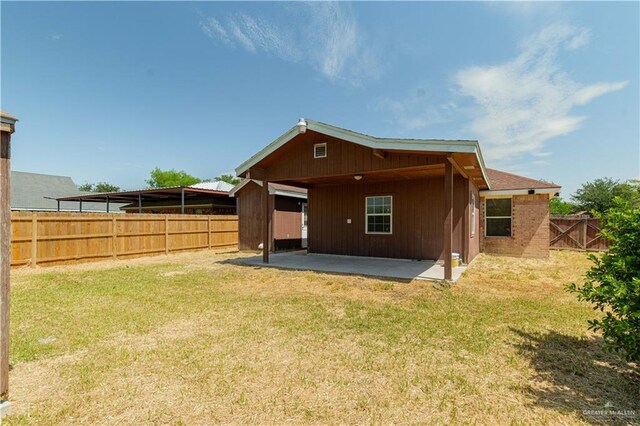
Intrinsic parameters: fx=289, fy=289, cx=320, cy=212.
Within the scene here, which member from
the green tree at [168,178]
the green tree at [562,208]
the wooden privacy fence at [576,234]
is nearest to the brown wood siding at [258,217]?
the wooden privacy fence at [576,234]

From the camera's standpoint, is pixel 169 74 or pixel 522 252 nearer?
pixel 522 252

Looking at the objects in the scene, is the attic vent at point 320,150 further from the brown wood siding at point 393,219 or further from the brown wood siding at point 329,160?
the brown wood siding at point 393,219

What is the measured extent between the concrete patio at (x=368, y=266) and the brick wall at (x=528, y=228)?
459cm

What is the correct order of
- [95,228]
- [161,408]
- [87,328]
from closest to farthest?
[161,408]
[87,328]
[95,228]

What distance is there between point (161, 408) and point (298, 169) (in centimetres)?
709

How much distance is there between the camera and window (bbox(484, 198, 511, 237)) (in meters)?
11.8

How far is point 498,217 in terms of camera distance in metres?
12.0

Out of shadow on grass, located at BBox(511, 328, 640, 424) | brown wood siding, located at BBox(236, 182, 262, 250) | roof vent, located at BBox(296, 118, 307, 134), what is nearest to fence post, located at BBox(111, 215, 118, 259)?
brown wood siding, located at BBox(236, 182, 262, 250)

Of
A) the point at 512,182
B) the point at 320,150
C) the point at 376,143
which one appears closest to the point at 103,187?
the point at 320,150

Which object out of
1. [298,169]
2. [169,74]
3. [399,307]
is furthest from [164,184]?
[399,307]

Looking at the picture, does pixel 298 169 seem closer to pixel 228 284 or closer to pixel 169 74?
pixel 228 284

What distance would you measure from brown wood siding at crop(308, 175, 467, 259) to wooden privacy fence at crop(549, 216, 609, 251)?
8196 millimetres

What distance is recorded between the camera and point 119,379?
273 cm

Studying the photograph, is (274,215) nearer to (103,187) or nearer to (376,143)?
(376,143)
